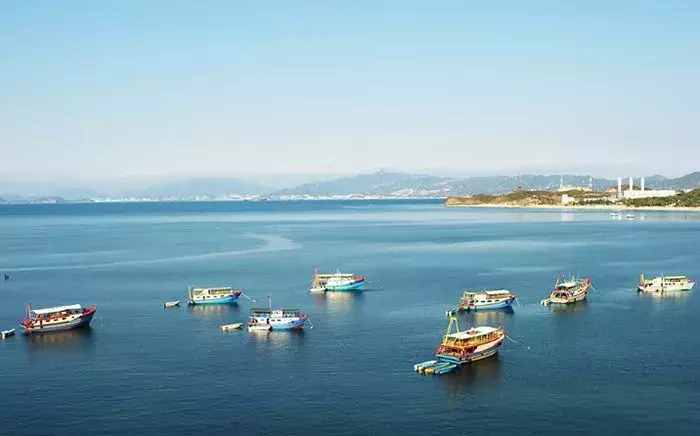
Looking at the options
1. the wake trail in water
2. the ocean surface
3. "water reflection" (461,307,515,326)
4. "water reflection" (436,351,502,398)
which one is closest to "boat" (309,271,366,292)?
the ocean surface

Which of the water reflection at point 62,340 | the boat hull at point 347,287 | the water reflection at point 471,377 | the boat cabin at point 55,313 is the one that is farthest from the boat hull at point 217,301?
the water reflection at point 471,377

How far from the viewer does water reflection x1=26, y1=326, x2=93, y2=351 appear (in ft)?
159

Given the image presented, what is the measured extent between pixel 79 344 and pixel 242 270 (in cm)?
3828

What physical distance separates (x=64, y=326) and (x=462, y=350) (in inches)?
1132

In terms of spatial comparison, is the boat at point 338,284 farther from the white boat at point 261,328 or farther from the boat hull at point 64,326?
the boat hull at point 64,326

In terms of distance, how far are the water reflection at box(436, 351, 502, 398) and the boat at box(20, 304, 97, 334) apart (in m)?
27.7

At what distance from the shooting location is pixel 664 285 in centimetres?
6638

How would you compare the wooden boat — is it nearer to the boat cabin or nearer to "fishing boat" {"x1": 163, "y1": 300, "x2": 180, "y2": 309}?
"fishing boat" {"x1": 163, "y1": 300, "x2": 180, "y2": 309}

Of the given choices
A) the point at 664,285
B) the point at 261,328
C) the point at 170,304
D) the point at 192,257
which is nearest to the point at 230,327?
the point at 261,328

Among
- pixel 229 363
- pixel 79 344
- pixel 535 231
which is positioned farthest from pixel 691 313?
pixel 535 231

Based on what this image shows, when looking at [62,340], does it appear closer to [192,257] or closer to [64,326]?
[64,326]

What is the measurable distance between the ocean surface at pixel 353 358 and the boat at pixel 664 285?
1679mm

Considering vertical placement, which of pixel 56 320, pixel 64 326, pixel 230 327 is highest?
pixel 56 320

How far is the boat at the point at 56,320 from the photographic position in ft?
173
